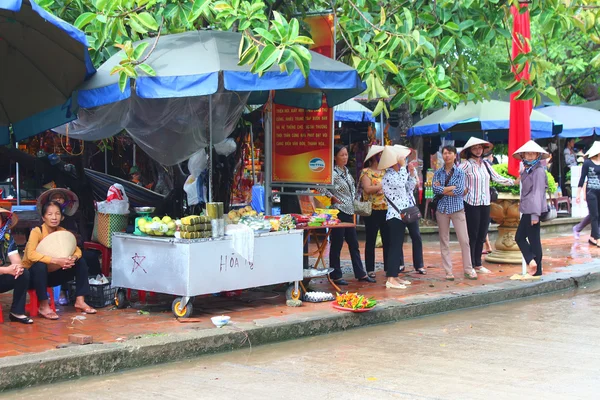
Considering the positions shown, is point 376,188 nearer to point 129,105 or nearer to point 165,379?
point 129,105

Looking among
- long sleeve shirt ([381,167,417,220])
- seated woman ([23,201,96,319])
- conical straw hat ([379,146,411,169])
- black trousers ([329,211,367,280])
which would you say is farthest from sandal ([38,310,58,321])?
conical straw hat ([379,146,411,169])

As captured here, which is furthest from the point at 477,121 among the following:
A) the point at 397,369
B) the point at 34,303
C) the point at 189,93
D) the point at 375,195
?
the point at 34,303

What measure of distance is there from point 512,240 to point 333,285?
419cm

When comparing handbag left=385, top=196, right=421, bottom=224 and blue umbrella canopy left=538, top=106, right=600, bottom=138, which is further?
blue umbrella canopy left=538, top=106, right=600, bottom=138

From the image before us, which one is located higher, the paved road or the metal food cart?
the metal food cart

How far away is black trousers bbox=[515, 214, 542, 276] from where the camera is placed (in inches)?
422

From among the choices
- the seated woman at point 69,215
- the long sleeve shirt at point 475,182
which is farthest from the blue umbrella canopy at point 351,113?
the seated woman at point 69,215

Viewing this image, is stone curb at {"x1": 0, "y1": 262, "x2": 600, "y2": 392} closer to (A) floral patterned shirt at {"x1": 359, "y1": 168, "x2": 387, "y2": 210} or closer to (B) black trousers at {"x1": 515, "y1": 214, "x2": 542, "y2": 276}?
(B) black trousers at {"x1": 515, "y1": 214, "x2": 542, "y2": 276}

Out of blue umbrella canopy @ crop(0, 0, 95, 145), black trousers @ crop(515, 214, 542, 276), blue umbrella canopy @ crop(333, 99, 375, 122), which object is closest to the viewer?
blue umbrella canopy @ crop(0, 0, 95, 145)

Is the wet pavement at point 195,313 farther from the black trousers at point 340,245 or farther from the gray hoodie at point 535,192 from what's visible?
the gray hoodie at point 535,192

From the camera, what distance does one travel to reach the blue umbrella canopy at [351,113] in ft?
52.1

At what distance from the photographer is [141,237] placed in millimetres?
7840

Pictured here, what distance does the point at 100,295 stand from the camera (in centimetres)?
831

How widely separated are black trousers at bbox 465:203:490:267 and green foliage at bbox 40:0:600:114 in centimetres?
192
